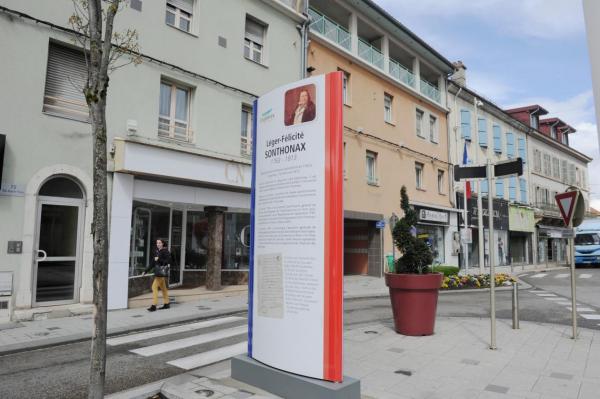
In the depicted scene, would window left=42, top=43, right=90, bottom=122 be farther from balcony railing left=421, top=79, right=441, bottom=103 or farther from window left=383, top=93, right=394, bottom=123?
balcony railing left=421, top=79, right=441, bottom=103

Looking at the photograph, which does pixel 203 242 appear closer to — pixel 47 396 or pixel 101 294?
pixel 47 396

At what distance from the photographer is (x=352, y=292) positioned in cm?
1447

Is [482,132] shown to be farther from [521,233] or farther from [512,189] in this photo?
[521,233]

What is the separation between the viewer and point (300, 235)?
4262 mm

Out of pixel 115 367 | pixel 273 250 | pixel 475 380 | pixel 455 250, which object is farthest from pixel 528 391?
pixel 455 250

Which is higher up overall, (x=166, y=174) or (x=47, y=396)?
(x=166, y=174)

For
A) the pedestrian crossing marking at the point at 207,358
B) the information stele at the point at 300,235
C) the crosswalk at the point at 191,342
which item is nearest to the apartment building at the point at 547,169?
the crosswalk at the point at 191,342

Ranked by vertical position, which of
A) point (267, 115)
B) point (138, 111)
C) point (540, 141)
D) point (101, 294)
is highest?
point (540, 141)

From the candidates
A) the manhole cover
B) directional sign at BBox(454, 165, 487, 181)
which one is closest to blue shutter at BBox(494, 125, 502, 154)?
directional sign at BBox(454, 165, 487, 181)

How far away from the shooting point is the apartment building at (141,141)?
923cm

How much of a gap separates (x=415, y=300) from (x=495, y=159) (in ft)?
87.8

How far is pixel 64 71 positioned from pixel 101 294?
27.6 ft

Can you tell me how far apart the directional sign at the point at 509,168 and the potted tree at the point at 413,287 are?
161 cm

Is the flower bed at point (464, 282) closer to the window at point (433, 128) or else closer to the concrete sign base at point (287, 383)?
the window at point (433, 128)
